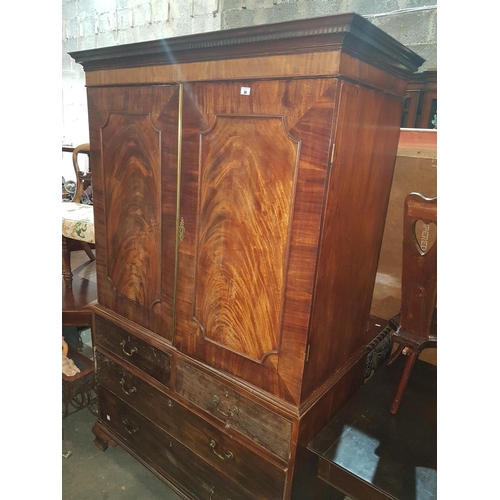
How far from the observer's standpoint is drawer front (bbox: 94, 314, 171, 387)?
5.22ft

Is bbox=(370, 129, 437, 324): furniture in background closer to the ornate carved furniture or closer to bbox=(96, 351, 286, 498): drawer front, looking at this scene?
the ornate carved furniture

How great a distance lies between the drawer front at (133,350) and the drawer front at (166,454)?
0.28 meters

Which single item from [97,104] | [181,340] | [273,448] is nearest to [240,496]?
[273,448]

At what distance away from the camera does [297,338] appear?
1150 millimetres

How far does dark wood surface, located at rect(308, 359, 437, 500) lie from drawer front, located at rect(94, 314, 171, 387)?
675mm

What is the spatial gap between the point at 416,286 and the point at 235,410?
0.77m

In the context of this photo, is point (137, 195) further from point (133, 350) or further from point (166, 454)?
point (166, 454)

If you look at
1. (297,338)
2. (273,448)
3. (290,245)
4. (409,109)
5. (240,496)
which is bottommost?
(240,496)

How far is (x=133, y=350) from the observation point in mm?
1699

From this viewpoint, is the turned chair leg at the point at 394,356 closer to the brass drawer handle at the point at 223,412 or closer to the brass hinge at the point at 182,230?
the brass drawer handle at the point at 223,412
